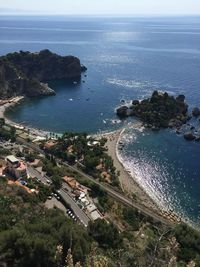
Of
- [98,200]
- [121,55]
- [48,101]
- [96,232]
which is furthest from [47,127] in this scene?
[121,55]

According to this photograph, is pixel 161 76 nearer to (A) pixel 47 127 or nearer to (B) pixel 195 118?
(B) pixel 195 118

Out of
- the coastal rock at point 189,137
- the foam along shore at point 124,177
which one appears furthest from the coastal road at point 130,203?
the coastal rock at point 189,137

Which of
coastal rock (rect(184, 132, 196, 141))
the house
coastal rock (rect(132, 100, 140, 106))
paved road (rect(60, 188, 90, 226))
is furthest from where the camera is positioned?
coastal rock (rect(132, 100, 140, 106))

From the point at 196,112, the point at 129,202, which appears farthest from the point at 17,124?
the point at 129,202

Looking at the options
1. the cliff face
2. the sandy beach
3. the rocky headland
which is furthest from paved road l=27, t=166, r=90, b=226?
the cliff face

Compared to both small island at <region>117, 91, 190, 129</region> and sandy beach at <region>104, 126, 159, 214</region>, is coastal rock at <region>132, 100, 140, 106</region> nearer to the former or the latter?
small island at <region>117, 91, 190, 129</region>

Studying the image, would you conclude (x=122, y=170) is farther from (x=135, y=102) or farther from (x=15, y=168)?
(x=135, y=102)
